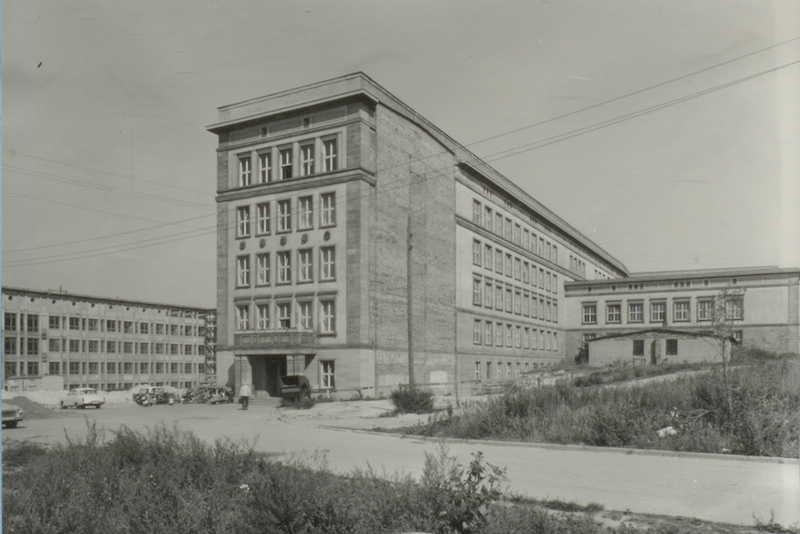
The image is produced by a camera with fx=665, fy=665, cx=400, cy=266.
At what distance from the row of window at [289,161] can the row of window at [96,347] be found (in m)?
24.1

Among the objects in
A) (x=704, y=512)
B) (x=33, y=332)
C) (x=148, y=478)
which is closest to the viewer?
(x=704, y=512)

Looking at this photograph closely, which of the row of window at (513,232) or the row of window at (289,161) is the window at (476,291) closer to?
the row of window at (513,232)

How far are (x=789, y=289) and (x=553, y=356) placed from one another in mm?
24649

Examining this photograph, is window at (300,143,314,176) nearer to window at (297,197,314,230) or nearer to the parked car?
window at (297,197,314,230)

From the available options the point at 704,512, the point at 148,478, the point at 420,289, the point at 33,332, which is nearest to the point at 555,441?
the point at 704,512

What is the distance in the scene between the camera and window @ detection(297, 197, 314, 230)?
4153cm

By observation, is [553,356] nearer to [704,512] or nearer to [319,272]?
[319,272]

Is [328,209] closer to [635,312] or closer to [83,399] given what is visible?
[83,399]

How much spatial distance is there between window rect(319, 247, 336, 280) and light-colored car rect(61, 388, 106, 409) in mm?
17495

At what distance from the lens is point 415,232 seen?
4597 centimetres

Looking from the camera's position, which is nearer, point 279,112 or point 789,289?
point 279,112

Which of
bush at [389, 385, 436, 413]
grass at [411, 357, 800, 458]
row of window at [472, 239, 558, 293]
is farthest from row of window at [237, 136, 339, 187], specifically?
grass at [411, 357, 800, 458]

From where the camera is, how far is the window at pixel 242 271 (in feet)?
145

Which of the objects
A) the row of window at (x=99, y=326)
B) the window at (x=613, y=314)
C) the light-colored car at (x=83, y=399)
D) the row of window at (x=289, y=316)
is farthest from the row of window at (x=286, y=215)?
the window at (x=613, y=314)
